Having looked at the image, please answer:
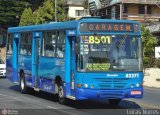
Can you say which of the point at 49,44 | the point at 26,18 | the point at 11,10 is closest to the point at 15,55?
the point at 49,44

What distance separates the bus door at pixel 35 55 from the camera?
67.5ft

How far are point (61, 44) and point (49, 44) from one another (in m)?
1.41

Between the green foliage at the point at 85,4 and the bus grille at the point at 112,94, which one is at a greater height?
the green foliage at the point at 85,4

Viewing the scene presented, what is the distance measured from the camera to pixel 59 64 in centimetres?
1795

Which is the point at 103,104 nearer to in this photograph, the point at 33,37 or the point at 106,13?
the point at 33,37

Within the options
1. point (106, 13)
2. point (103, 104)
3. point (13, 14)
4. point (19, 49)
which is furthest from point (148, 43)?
point (13, 14)

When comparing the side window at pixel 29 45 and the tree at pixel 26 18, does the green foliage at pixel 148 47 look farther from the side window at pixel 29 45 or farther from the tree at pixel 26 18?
the tree at pixel 26 18

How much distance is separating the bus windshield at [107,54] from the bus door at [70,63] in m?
0.67

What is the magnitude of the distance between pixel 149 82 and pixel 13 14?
43338mm

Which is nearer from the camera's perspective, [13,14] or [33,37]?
[33,37]

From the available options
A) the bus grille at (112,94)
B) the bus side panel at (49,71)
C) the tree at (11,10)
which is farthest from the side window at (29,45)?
the tree at (11,10)

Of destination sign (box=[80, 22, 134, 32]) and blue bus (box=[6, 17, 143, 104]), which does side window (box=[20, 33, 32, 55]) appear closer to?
blue bus (box=[6, 17, 143, 104])

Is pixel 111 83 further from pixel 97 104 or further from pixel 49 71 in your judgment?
pixel 49 71

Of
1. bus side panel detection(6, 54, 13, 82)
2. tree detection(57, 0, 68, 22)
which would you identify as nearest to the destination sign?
bus side panel detection(6, 54, 13, 82)
